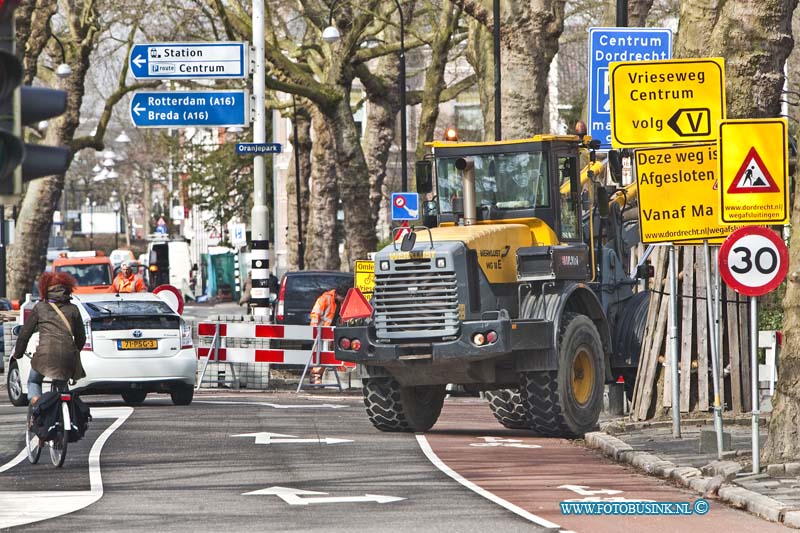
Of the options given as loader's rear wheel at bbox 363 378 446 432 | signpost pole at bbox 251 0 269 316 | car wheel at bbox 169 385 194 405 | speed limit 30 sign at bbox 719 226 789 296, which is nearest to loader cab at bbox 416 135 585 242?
loader's rear wheel at bbox 363 378 446 432

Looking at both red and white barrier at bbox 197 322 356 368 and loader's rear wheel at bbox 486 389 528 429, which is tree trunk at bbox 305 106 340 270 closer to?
red and white barrier at bbox 197 322 356 368

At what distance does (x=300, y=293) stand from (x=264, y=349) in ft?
24.8

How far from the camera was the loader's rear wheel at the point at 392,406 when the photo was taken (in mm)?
19594

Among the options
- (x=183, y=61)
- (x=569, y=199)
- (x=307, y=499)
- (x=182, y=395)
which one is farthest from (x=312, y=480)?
(x=183, y=61)

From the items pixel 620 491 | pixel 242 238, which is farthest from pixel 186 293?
pixel 620 491

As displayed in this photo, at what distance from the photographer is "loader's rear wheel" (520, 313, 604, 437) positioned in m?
18.6

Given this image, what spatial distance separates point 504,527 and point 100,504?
3.28 meters

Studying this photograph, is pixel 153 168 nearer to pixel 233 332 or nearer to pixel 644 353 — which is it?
pixel 233 332

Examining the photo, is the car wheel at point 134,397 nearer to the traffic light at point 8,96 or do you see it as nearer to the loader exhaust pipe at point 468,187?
the loader exhaust pipe at point 468,187

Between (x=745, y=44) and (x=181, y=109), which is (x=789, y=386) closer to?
(x=745, y=44)

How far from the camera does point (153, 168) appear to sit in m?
114

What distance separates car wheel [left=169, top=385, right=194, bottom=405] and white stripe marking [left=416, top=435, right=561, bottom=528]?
5998mm

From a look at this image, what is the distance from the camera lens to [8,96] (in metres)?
8.12

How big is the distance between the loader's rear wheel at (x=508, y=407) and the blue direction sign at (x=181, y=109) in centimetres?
1001
